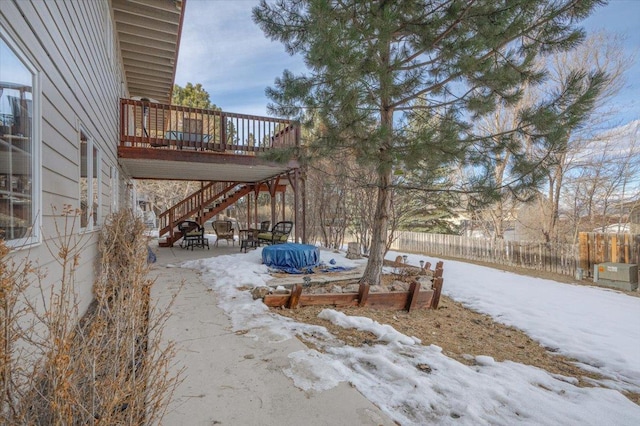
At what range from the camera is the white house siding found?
7.41 ft

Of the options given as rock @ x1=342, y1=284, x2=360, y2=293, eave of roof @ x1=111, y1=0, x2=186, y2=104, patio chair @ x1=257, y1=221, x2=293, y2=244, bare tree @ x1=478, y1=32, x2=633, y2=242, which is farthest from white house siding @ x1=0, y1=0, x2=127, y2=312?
bare tree @ x1=478, y1=32, x2=633, y2=242

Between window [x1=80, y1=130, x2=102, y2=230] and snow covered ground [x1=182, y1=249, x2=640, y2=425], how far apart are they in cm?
187

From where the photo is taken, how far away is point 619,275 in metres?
8.06

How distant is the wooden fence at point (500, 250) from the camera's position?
394 inches

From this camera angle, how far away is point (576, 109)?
12.6ft

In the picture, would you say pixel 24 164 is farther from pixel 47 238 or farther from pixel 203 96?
pixel 203 96

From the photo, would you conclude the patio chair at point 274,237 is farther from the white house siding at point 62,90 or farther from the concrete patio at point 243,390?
the concrete patio at point 243,390

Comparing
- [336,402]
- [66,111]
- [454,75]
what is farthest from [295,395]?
[454,75]

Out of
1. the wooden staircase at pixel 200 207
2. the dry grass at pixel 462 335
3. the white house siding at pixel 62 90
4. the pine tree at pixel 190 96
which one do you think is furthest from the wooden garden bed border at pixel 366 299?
the pine tree at pixel 190 96

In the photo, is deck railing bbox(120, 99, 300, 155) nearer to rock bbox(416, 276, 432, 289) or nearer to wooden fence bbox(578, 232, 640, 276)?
rock bbox(416, 276, 432, 289)

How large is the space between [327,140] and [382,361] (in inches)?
127

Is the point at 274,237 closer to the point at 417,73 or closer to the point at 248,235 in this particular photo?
the point at 248,235

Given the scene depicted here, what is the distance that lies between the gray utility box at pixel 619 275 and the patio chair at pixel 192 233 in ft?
35.6

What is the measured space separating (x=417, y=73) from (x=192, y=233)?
8.12 meters
